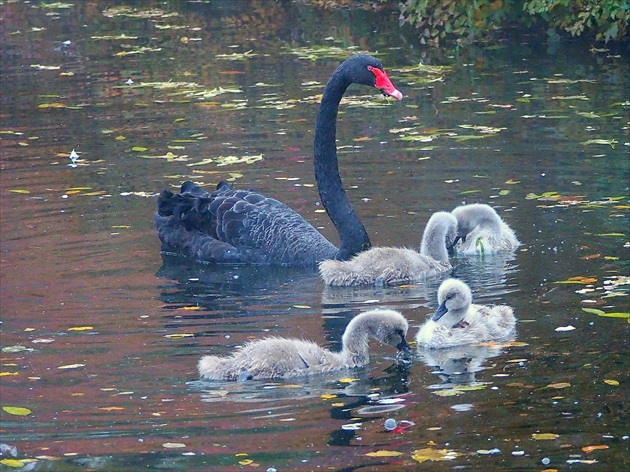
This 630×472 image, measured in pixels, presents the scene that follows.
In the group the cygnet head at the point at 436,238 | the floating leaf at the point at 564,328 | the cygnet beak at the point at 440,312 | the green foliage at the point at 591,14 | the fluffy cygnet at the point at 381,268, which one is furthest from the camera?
the green foliage at the point at 591,14

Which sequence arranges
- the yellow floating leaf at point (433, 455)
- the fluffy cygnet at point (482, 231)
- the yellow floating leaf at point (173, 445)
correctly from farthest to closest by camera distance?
the fluffy cygnet at point (482, 231) < the yellow floating leaf at point (173, 445) < the yellow floating leaf at point (433, 455)

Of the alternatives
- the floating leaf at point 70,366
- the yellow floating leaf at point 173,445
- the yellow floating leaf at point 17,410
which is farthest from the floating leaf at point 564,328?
the yellow floating leaf at point 17,410

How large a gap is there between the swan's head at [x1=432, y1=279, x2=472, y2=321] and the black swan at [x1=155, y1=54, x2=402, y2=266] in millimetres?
1671

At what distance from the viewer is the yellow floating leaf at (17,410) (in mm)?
6211

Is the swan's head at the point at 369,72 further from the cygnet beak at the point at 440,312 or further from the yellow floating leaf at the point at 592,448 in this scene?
the yellow floating leaf at the point at 592,448

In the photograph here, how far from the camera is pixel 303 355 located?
6699mm

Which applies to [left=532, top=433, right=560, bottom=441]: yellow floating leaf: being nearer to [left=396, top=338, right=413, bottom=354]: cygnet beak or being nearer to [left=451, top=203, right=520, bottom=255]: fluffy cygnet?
[left=396, top=338, right=413, bottom=354]: cygnet beak

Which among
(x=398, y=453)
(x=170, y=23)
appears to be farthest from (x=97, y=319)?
(x=170, y=23)

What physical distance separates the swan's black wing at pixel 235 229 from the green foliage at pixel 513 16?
29.1ft

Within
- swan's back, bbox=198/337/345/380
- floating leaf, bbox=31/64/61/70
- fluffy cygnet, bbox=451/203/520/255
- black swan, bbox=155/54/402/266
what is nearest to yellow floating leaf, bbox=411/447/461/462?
swan's back, bbox=198/337/345/380

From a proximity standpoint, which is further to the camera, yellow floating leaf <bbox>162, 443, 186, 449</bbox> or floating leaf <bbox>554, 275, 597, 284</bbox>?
floating leaf <bbox>554, 275, 597, 284</bbox>

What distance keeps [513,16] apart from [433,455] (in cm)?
1530

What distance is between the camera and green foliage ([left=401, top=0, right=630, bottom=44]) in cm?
1741

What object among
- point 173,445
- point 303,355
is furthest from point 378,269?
point 173,445
